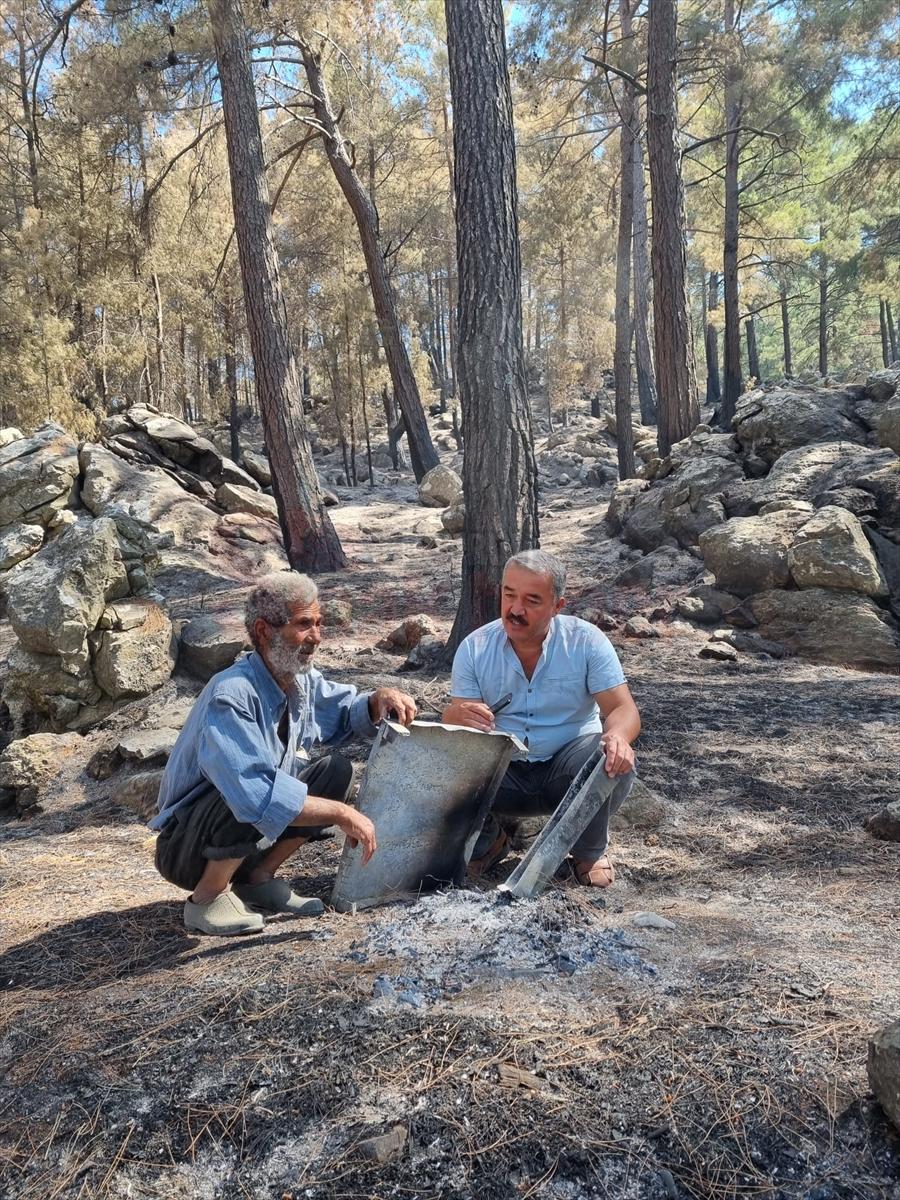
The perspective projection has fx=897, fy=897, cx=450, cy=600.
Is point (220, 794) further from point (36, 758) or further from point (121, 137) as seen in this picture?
point (121, 137)

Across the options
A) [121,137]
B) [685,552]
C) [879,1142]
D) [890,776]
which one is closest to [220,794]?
[879,1142]

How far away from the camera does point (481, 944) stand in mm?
2393

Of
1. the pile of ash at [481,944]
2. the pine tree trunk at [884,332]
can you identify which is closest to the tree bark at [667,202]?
the pile of ash at [481,944]

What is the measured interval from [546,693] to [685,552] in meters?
5.68

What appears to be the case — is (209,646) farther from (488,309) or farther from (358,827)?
(358,827)

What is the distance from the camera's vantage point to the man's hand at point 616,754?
2744mm

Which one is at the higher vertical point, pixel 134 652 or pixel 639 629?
pixel 134 652

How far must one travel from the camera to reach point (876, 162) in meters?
13.4

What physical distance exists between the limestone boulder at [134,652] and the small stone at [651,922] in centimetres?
400

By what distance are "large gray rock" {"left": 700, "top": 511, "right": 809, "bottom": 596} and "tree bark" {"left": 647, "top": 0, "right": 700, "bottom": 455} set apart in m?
3.69

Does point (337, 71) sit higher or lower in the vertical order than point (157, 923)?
higher

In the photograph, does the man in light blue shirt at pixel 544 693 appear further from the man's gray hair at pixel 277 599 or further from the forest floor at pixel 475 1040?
the man's gray hair at pixel 277 599

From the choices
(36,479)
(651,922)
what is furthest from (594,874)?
(36,479)

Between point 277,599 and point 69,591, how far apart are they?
3769 mm
